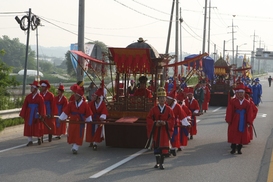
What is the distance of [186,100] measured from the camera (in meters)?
16.4

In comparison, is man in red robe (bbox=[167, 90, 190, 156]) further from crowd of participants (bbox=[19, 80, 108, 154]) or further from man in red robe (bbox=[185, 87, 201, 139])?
man in red robe (bbox=[185, 87, 201, 139])

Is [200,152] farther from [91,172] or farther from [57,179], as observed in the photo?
[57,179]

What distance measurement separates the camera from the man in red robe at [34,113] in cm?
1473

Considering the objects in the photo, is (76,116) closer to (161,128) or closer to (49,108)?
(49,108)

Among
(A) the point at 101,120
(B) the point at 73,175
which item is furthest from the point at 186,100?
(B) the point at 73,175

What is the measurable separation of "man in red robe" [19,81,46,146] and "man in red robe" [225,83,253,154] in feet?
15.0

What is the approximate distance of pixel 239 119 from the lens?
1364 cm

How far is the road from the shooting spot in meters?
10.4

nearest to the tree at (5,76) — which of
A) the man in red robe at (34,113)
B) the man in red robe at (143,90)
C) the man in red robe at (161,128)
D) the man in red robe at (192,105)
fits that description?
the man in red robe at (34,113)

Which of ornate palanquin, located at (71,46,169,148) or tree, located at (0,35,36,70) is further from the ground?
tree, located at (0,35,36,70)

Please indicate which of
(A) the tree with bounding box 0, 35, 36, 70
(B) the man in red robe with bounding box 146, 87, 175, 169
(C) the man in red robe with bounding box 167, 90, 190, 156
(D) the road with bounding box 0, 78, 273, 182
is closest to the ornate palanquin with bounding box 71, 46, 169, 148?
(D) the road with bounding box 0, 78, 273, 182

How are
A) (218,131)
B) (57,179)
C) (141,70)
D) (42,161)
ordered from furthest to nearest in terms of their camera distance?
(218,131)
(141,70)
(42,161)
(57,179)

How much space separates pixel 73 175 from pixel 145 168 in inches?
61.0

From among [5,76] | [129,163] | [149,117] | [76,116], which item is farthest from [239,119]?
[5,76]
